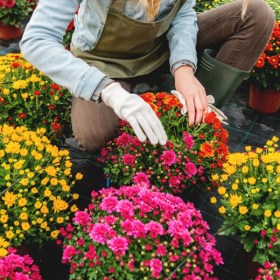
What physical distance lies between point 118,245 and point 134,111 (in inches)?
21.6

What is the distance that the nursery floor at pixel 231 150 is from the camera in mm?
2059

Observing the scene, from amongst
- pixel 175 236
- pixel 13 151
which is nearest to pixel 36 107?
pixel 13 151

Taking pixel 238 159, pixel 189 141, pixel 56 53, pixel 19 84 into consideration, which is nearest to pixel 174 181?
pixel 189 141

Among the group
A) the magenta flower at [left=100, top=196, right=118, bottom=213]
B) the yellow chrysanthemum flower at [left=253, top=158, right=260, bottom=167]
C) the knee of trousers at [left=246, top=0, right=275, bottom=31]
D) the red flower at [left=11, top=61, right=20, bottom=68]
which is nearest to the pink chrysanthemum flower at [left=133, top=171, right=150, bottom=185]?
the magenta flower at [left=100, top=196, right=118, bottom=213]

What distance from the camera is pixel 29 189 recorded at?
1.94 meters

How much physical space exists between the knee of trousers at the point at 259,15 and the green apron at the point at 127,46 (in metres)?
0.37

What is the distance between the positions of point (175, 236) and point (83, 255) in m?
0.36

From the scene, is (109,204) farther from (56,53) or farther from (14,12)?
(14,12)

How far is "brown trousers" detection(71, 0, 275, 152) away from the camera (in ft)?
7.09

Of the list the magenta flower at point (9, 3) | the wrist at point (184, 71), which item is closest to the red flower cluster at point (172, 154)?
the wrist at point (184, 71)

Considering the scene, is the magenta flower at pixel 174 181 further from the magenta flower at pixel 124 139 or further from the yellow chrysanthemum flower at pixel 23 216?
the yellow chrysanthemum flower at pixel 23 216

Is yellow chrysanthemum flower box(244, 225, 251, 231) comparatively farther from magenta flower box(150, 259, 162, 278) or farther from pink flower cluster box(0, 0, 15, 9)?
pink flower cluster box(0, 0, 15, 9)

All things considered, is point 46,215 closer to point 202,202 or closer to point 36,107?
point 36,107

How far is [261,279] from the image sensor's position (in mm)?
1685
